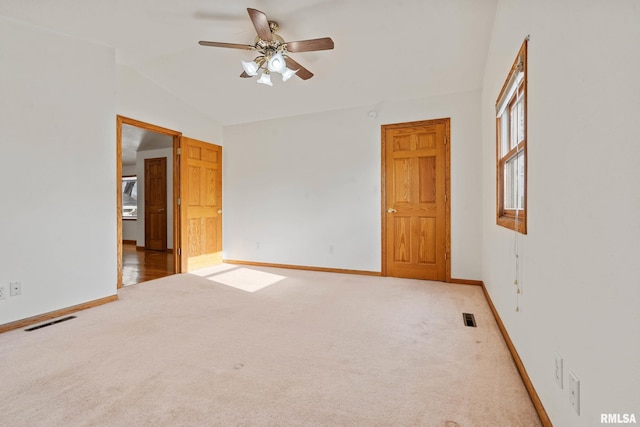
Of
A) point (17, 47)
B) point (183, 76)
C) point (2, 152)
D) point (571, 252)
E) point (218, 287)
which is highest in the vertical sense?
point (183, 76)

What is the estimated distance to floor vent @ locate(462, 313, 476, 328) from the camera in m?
2.64

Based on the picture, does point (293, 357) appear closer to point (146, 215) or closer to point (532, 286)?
point (532, 286)

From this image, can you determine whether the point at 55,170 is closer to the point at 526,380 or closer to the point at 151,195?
the point at 526,380

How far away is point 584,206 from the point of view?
1.06m

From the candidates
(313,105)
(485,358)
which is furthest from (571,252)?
(313,105)

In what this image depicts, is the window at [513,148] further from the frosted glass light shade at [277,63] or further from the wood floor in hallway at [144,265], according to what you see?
the wood floor in hallway at [144,265]

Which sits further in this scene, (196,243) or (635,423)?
(196,243)

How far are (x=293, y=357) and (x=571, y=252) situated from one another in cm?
162

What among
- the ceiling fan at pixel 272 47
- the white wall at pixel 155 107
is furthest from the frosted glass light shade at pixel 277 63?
the white wall at pixel 155 107

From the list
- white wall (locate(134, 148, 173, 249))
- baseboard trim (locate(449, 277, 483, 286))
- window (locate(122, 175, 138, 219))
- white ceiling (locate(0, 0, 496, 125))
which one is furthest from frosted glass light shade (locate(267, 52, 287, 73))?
window (locate(122, 175, 138, 219))

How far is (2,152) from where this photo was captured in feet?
8.37

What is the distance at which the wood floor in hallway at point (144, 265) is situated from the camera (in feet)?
14.7

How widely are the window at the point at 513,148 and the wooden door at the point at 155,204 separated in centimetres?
646

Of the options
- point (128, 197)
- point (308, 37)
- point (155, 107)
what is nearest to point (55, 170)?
point (155, 107)
